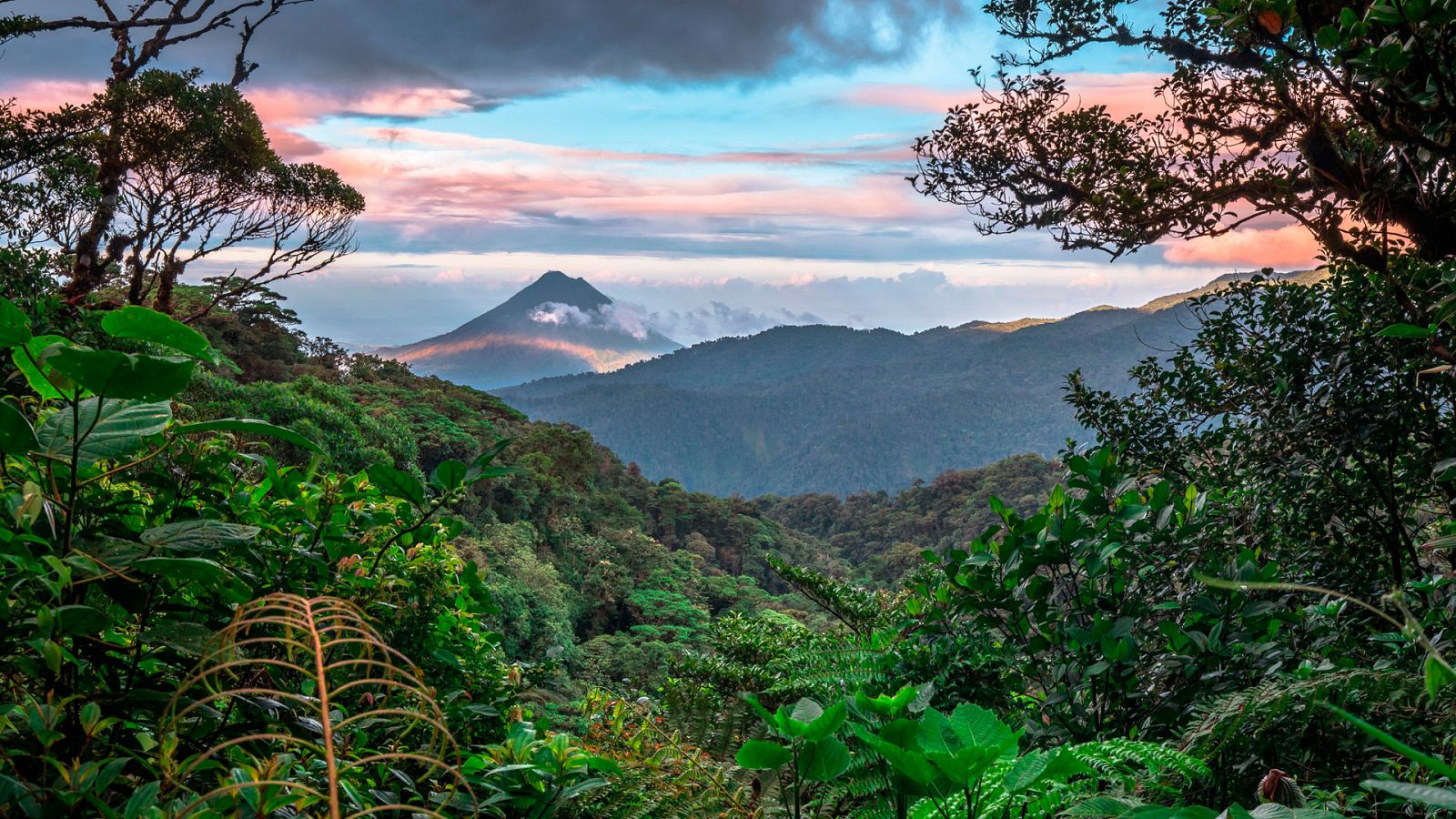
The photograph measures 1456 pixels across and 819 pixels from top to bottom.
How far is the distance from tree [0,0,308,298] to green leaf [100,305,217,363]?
9031mm

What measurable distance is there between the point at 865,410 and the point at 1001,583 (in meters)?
77.0

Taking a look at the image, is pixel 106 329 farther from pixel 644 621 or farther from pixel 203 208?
pixel 644 621

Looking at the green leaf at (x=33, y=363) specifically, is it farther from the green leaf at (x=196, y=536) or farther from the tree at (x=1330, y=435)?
the tree at (x=1330, y=435)

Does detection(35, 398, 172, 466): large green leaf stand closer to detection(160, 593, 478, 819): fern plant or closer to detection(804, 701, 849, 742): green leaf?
detection(160, 593, 478, 819): fern plant

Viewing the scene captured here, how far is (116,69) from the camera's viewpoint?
923cm

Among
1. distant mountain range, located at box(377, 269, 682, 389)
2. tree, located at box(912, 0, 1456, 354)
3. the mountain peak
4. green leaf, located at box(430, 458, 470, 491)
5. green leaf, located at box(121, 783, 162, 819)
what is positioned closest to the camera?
green leaf, located at box(121, 783, 162, 819)

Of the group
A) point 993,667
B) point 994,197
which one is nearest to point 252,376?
point 994,197

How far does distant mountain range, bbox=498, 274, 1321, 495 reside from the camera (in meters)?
67.5

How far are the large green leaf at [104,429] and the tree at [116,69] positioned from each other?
9009 millimetres

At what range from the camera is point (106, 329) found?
69cm

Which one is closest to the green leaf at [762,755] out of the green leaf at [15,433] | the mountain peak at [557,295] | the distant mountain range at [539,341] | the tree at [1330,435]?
the green leaf at [15,433]

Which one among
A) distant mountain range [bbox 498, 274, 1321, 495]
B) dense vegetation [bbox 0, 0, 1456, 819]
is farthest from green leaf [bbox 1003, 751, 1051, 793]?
distant mountain range [bbox 498, 274, 1321, 495]

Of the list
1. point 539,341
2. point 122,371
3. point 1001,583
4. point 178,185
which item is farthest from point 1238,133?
point 539,341

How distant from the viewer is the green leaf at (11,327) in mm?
676
